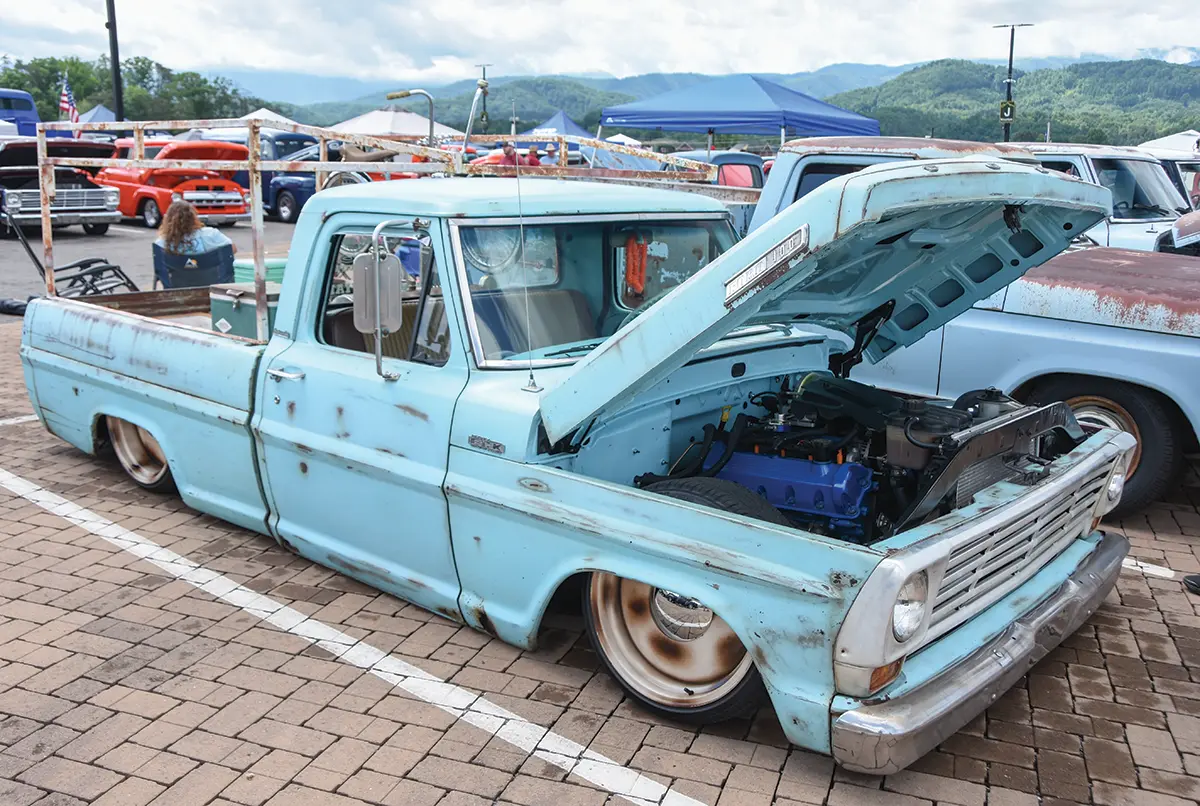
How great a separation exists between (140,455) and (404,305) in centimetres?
252

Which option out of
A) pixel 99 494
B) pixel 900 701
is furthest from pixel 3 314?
pixel 900 701

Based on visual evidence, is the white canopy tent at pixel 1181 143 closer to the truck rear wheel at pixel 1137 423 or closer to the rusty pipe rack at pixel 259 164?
the rusty pipe rack at pixel 259 164

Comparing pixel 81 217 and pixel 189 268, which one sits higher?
pixel 81 217

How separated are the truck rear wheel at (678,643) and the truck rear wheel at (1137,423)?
293 centimetres

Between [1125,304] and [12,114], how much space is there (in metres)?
41.6

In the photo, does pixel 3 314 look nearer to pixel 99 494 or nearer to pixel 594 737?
pixel 99 494

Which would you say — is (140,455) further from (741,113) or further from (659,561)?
(741,113)

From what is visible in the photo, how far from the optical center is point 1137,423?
5449mm

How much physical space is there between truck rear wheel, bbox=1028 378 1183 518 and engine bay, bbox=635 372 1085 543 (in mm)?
1416

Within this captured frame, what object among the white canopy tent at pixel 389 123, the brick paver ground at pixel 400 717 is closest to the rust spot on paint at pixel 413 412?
the brick paver ground at pixel 400 717

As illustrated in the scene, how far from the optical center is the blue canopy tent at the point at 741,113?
19234 millimetres

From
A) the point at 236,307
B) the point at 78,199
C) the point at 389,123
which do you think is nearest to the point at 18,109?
the point at 389,123

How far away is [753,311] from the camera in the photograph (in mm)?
3102

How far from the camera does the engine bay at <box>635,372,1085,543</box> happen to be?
3646mm
